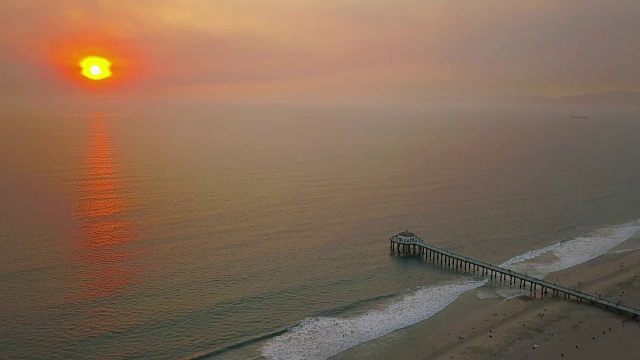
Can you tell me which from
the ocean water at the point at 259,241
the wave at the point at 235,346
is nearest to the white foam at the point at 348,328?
the ocean water at the point at 259,241

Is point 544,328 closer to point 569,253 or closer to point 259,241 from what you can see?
point 569,253

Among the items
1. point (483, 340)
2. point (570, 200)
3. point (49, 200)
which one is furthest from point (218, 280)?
point (570, 200)

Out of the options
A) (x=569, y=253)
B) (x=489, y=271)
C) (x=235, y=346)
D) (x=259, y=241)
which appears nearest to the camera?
(x=235, y=346)

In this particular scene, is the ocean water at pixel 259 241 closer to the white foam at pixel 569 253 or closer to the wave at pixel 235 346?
the wave at pixel 235 346

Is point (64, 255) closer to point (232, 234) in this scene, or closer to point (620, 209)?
point (232, 234)

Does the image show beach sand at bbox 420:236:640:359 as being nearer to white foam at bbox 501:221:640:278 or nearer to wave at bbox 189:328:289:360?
white foam at bbox 501:221:640:278

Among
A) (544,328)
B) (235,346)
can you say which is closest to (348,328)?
(235,346)
